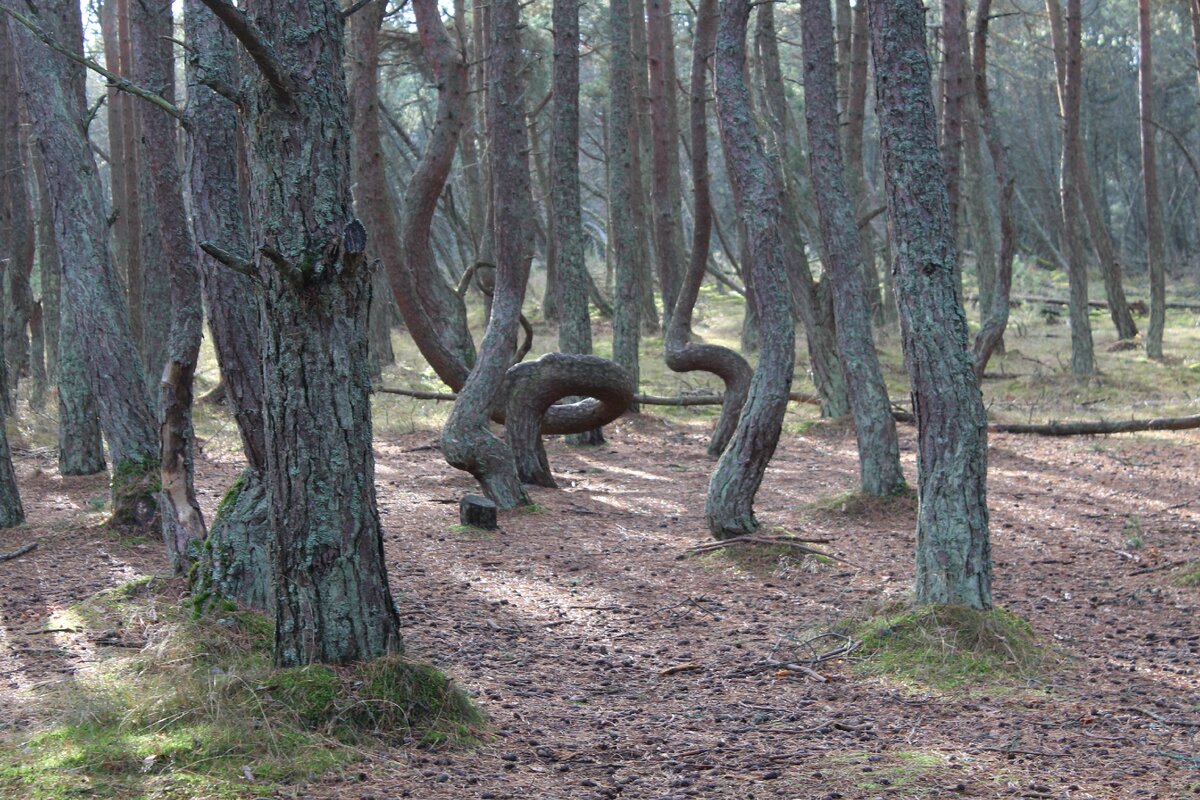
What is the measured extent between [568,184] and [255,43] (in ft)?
28.9

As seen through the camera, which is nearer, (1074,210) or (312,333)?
(312,333)

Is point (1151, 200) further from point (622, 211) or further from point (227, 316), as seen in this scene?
Result: point (227, 316)

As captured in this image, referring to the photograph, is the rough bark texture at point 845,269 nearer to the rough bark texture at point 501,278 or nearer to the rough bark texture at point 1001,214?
the rough bark texture at point 1001,214

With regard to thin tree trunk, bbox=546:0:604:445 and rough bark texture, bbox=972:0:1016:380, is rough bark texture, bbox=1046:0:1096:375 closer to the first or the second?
rough bark texture, bbox=972:0:1016:380

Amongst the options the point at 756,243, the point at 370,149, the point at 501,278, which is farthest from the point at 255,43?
the point at 370,149

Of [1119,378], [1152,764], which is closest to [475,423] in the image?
[1152,764]

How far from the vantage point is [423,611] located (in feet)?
21.5

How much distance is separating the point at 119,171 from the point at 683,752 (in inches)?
567

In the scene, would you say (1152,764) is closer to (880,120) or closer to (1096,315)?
(880,120)

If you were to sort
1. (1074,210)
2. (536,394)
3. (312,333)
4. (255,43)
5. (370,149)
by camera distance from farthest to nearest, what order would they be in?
1. (1074,210)
2. (370,149)
3. (536,394)
4. (312,333)
5. (255,43)

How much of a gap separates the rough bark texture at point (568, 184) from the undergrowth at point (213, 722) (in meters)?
8.23

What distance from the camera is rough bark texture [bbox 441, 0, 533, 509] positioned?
9.49 m

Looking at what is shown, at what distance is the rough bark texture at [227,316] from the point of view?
5.42 metres

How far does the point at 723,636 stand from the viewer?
248 inches
